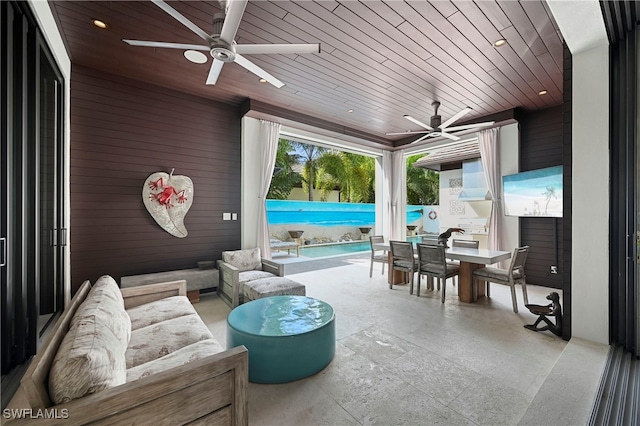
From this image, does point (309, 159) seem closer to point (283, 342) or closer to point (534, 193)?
point (534, 193)

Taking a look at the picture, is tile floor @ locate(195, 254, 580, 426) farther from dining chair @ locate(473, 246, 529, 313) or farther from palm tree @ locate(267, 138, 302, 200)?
palm tree @ locate(267, 138, 302, 200)

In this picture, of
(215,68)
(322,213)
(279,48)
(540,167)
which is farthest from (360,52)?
(322,213)

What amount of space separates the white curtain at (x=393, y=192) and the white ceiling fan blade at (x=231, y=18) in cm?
548

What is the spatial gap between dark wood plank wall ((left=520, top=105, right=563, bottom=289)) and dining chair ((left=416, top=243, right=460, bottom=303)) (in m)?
1.85

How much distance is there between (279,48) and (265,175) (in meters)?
2.82

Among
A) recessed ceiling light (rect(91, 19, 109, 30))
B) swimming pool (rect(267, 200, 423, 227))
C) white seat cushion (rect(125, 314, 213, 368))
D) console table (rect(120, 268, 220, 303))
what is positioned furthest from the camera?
swimming pool (rect(267, 200, 423, 227))

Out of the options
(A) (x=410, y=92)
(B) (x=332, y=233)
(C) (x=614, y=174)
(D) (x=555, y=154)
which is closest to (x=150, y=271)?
(A) (x=410, y=92)

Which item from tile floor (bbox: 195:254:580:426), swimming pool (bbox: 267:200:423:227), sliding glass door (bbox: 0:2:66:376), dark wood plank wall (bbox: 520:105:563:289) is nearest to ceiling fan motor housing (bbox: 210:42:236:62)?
sliding glass door (bbox: 0:2:66:376)

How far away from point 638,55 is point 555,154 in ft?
9.72

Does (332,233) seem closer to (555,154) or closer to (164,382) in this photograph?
(555,154)

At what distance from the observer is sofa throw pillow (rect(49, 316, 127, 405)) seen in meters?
1.02

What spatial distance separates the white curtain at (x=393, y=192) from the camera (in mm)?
7121

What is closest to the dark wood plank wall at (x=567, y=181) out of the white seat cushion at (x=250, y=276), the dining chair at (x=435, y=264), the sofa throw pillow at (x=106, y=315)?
the dining chair at (x=435, y=264)

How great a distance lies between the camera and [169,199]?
404 centimetres
